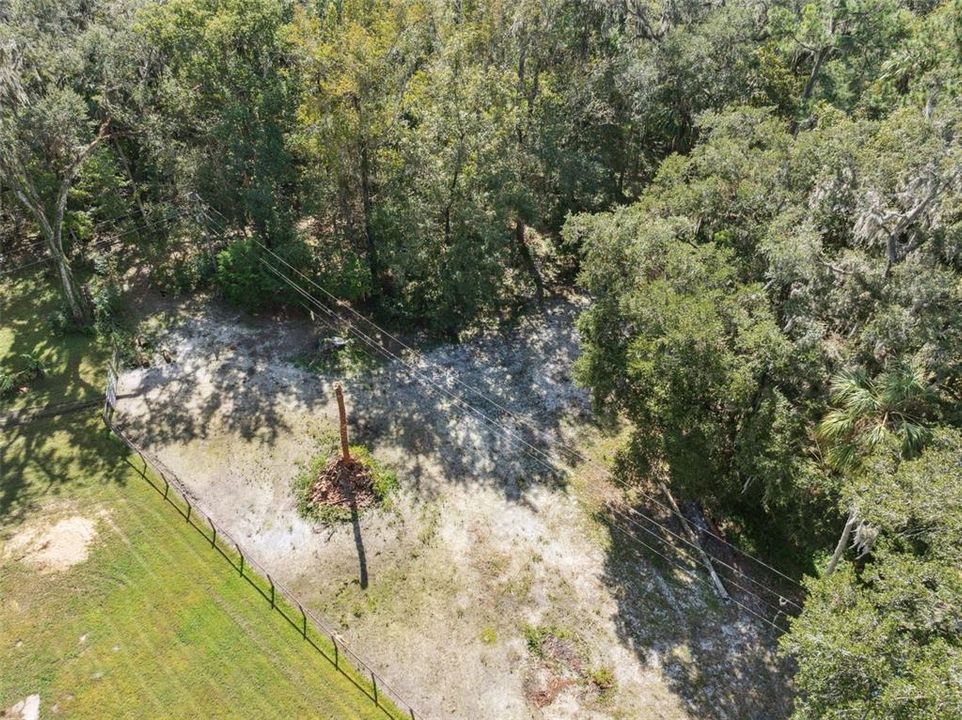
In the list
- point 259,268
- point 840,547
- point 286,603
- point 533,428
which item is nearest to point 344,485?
point 286,603

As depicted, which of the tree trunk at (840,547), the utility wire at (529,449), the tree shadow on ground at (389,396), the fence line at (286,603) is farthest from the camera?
the tree shadow on ground at (389,396)

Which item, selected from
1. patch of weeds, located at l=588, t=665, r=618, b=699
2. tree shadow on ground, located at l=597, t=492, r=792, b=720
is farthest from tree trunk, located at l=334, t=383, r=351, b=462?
patch of weeds, located at l=588, t=665, r=618, b=699

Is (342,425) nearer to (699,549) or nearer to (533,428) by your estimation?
(533,428)

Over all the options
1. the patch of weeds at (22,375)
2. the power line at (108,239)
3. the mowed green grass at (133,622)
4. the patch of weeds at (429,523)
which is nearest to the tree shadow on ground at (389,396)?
the patch of weeds at (429,523)

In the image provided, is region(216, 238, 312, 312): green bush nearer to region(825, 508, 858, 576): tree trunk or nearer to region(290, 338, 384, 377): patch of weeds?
region(290, 338, 384, 377): patch of weeds

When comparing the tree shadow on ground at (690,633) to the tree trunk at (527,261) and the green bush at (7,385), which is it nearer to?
the tree trunk at (527,261)
